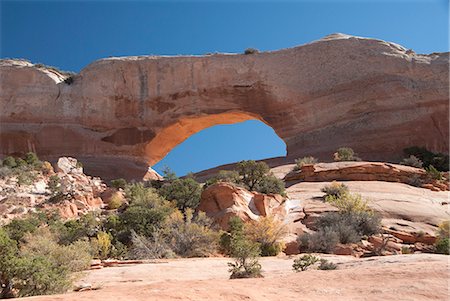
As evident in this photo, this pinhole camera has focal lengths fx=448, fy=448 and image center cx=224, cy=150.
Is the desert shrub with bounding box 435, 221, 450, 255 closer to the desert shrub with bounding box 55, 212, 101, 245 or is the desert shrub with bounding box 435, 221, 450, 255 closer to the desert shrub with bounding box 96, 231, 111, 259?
the desert shrub with bounding box 96, 231, 111, 259

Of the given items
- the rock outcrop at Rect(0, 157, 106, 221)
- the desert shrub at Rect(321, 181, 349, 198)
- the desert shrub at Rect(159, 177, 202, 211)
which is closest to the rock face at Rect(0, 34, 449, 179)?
the desert shrub at Rect(321, 181, 349, 198)

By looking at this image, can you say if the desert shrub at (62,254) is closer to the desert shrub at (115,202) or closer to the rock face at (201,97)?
the desert shrub at (115,202)

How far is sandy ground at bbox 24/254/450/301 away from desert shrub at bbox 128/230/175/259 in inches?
113

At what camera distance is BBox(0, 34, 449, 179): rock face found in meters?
26.9

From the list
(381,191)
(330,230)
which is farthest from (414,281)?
(381,191)

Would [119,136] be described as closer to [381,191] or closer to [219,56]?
[219,56]

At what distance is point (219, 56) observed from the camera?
30.2 meters

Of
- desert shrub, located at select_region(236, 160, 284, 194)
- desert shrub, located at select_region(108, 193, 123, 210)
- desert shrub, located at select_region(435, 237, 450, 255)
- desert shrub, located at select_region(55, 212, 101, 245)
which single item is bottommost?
desert shrub, located at select_region(435, 237, 450, 255)

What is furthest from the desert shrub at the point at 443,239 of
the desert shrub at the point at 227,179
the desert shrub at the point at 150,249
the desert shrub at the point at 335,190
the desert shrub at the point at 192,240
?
the desert shrub at the point at 227,179

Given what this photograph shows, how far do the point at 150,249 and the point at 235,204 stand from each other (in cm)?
374

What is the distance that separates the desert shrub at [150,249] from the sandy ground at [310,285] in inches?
113

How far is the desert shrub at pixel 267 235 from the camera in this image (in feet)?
35.8

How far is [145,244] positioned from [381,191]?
9880mm

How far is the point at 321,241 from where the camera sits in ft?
36.0
